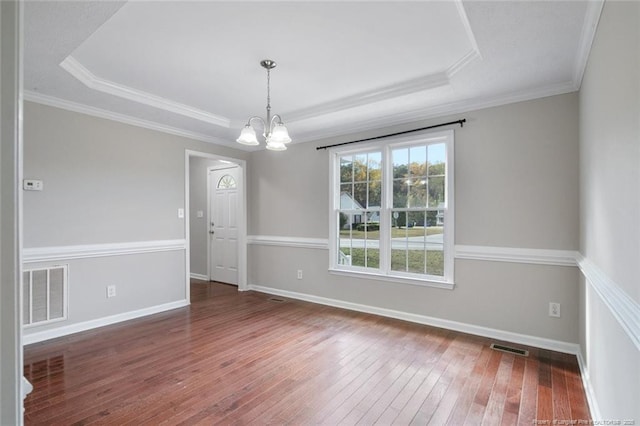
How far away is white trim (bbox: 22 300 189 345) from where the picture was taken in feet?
10.7

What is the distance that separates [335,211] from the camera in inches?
180

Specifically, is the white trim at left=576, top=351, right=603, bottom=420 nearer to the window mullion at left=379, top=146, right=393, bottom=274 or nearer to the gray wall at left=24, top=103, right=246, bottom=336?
the window mullion at left=379, top=146, right=393, bottom=274

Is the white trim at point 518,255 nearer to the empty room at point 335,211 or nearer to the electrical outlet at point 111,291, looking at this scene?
the empty room at point 335,211

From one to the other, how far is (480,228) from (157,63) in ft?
11.5

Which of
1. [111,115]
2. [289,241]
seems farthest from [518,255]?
[111,115]

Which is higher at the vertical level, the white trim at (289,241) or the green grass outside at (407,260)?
the white trim at (289,241)

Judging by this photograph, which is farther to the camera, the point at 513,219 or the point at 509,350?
the point at 513,219

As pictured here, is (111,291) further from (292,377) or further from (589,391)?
(589,391)

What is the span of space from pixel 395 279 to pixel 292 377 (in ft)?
6.23

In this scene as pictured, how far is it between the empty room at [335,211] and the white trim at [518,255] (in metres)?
0.02

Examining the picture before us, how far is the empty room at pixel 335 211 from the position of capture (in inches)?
74.1

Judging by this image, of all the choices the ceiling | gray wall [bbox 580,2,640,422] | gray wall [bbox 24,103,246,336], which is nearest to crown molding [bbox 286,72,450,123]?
the ceiling

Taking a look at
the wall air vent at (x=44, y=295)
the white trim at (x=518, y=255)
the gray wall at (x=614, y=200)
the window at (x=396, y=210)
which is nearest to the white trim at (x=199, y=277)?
the wall air vent at (x=44, y=295)

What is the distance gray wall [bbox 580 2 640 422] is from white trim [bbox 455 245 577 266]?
0.66 meters
